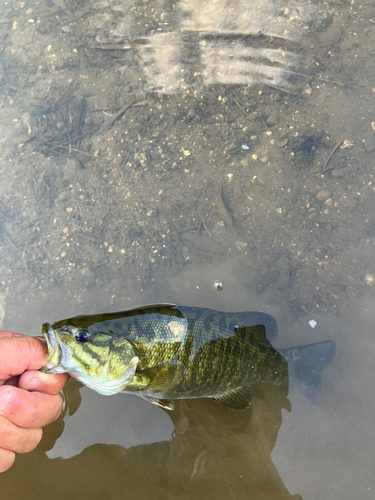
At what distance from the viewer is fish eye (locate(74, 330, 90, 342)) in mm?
2369

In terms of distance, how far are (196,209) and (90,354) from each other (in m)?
1.90

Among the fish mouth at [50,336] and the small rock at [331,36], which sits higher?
the small rock at [331,36]

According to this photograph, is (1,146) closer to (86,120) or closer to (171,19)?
(86,120)

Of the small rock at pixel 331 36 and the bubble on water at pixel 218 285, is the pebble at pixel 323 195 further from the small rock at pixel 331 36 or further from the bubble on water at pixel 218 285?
the small rock at pixel 331 36

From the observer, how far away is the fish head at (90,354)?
7.67ft

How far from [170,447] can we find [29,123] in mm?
3849

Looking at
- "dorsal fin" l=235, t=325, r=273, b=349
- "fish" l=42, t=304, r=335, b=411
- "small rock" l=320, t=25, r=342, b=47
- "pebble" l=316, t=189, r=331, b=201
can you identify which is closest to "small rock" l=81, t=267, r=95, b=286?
"fish" l=42, t=304, r=335, b=411

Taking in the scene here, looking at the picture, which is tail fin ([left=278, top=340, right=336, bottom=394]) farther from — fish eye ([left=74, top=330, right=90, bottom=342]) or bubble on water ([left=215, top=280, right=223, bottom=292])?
fish eye ([left=74, top=330, right=90, bottom=342])

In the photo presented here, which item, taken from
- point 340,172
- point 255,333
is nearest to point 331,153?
point 340,172

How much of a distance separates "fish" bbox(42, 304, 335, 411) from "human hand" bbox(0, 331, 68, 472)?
0.13m

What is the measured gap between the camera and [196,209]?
3635mm

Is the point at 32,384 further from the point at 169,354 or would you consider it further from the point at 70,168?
the point at 70,168

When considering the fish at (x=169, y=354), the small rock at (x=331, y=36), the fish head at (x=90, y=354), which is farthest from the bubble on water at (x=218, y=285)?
the small rock at (x=331, y=36)

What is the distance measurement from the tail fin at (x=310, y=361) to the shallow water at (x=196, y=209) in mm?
156
